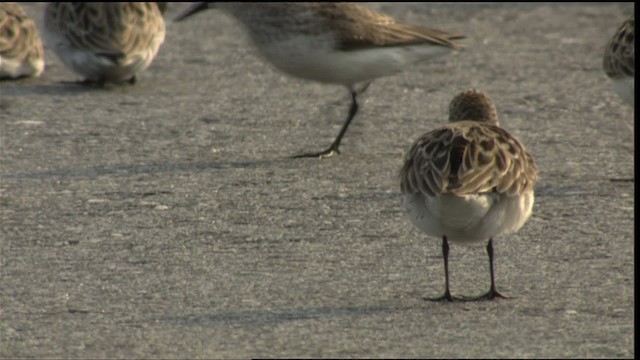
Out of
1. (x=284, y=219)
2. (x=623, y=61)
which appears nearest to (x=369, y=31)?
(x=623, y=61)

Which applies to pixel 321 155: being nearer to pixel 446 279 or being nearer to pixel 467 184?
pixel 446 279

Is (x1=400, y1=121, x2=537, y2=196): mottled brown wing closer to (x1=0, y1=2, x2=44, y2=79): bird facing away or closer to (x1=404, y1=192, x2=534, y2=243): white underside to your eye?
(x1=404, y1=192, x2=534, y2=243): white underside

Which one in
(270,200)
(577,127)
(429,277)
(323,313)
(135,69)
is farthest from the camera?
(135,69)

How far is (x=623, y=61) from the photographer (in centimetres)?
1022

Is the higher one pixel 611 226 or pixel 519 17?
pixel 611 226

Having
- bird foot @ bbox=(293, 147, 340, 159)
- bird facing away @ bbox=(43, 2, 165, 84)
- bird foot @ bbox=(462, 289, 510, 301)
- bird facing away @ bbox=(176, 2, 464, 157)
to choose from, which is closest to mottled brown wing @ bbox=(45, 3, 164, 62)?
bird facing away @ bbox=(43, 2, 165, 84)

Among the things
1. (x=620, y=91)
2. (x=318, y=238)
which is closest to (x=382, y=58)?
(x=620, y=91)

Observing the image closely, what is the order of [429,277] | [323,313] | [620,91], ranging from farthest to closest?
[620,91]
[429,277]
[323,313]

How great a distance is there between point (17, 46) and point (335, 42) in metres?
3.31

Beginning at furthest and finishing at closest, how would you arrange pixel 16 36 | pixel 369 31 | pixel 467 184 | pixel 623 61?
1. pixel 16 36
2. pixel 369 31
3. pixel 623 61
4. pixel 467 184

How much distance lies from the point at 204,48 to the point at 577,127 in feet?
14.0

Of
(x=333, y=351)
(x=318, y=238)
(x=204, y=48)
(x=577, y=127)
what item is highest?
(x=333, y=351)

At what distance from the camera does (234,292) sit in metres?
7.70

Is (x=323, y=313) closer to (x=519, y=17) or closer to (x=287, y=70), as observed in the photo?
(x=287, y=70)
